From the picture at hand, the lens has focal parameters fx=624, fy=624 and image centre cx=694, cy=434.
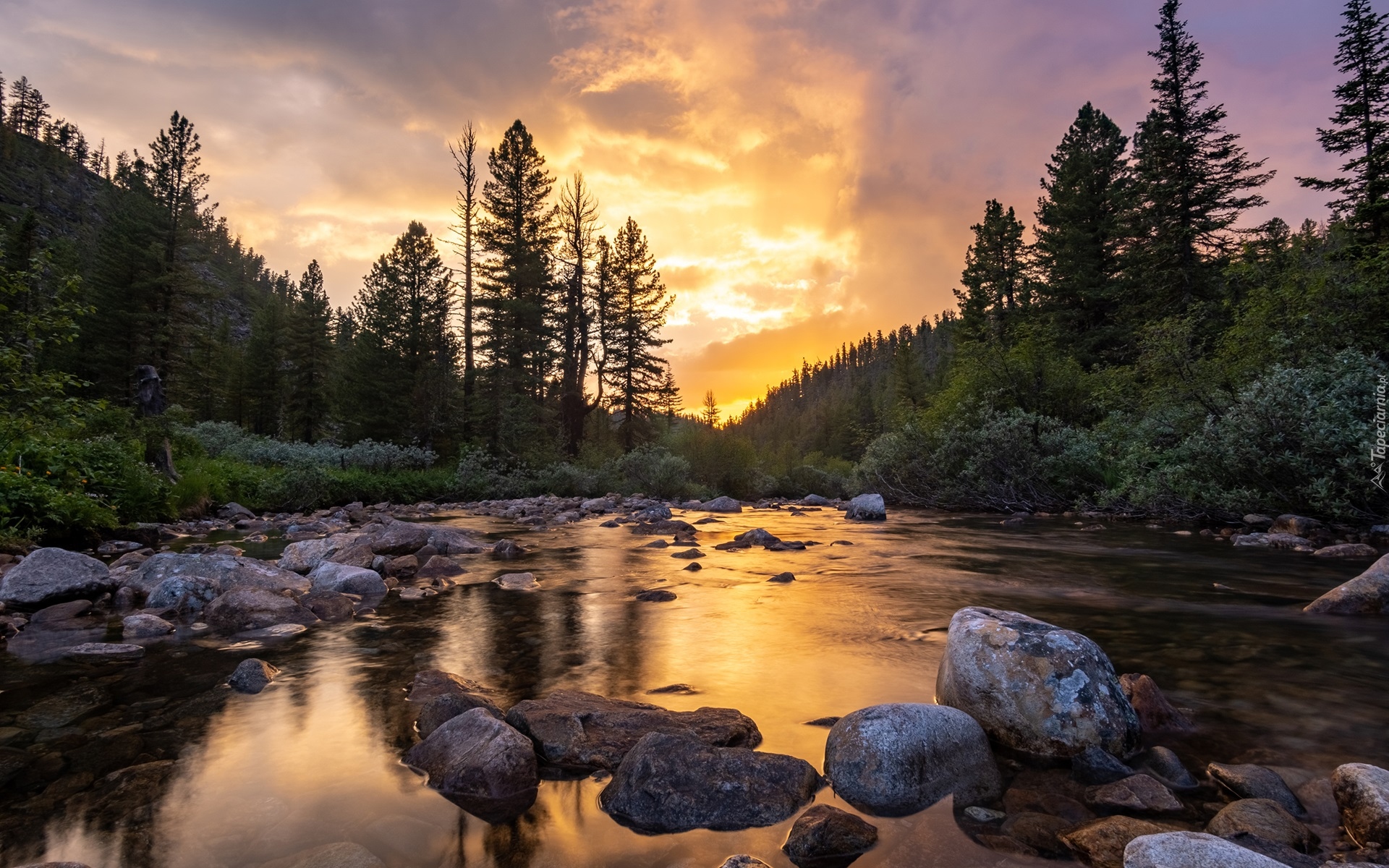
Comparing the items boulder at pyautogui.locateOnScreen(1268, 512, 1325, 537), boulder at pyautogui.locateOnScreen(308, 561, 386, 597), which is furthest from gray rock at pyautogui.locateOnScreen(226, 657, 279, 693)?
boulder at pyautogui.locateOnScreen(1268, 512, 1325, 537)

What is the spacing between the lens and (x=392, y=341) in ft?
113

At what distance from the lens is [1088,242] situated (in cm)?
3288

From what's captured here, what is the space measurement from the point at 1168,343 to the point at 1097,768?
1630 cm

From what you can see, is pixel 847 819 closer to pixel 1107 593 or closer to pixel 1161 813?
pixel 1161 813

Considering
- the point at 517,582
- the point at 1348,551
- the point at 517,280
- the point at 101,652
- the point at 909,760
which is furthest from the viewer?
the point at 517,280

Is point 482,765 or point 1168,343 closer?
point 482,765

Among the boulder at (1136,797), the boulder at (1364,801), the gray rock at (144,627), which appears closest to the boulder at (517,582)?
the gray rock at (144,627)

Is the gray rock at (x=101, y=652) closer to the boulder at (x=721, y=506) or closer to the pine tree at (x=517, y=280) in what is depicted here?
the boulder at (x=721, y=506)

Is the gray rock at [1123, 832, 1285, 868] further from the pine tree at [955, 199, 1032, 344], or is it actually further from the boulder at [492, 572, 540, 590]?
the pine tree at [955, 199, 1032, 344]

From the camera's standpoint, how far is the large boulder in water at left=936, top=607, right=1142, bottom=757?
11.0ft

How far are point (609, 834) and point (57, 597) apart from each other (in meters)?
7.26

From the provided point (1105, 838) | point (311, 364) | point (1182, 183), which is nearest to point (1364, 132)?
point (1182, 183)

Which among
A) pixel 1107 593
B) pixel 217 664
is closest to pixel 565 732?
pixel 217 664

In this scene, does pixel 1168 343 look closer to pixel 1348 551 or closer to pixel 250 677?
pixel 1348 551
